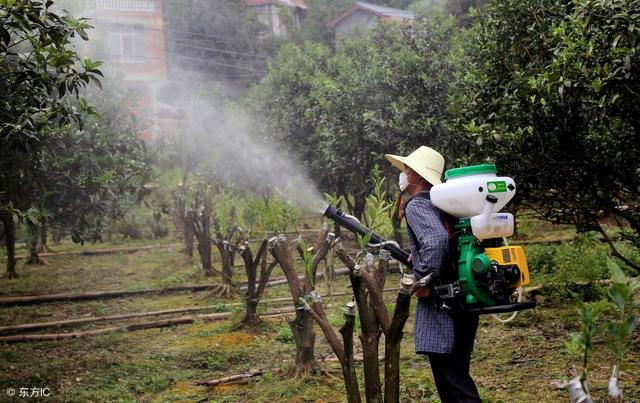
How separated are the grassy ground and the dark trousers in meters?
1.55

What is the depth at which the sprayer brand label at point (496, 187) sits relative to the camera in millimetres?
3536

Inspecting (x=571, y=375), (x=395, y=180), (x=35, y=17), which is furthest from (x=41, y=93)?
(x=395, y=180)

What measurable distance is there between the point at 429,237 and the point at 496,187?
1.49 feet

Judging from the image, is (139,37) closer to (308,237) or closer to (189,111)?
(189,111)

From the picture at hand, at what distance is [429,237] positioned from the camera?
372 centimetres

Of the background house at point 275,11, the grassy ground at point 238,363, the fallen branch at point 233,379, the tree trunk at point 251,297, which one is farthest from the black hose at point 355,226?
the background house at point 275,11

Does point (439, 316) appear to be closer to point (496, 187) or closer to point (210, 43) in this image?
point (496, 187)

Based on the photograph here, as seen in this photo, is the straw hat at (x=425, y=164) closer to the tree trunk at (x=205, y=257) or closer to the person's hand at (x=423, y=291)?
the person's hand at (x=423, y=291)

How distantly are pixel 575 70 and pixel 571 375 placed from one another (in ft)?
8.32

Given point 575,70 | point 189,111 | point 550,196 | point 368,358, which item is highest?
point 189,111

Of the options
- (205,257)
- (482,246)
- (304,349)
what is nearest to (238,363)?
(304,349)

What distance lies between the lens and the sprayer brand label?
3536 millimetres

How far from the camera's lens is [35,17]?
4582 mm

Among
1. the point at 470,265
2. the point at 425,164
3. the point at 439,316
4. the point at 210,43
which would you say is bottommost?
the point at 439,316
